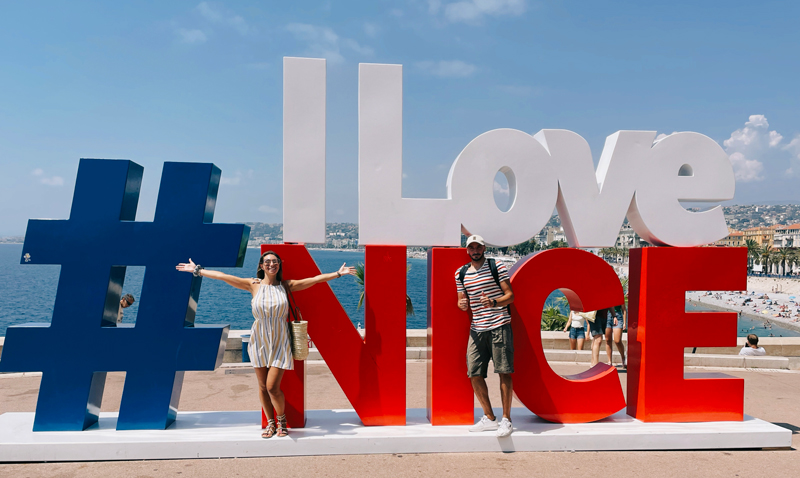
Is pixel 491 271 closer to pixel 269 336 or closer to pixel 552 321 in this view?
pixel 269 336

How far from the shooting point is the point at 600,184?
6223 mm

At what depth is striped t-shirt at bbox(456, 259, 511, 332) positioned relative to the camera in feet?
18.1

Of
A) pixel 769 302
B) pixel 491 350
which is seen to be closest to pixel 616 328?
pixel 491 350

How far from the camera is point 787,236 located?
161 meters

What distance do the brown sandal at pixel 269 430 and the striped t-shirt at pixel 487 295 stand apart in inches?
97.2

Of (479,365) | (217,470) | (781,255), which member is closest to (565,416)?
(479,365)

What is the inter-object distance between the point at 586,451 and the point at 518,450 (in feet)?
2.54

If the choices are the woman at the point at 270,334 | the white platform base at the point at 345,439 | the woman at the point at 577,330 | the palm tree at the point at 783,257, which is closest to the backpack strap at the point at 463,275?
the woman at the point at 270,334

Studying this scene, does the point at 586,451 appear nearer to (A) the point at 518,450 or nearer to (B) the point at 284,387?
(A) the point at 518,450

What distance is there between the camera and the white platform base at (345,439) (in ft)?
16.7

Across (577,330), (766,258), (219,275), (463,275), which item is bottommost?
(577,330)

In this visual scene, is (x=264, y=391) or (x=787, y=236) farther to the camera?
(x=787, y=236)

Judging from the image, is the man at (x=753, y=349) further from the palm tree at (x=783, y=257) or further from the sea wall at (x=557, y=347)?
the palm tree at (x=783, y=257)

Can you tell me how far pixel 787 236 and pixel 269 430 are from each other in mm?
202338
